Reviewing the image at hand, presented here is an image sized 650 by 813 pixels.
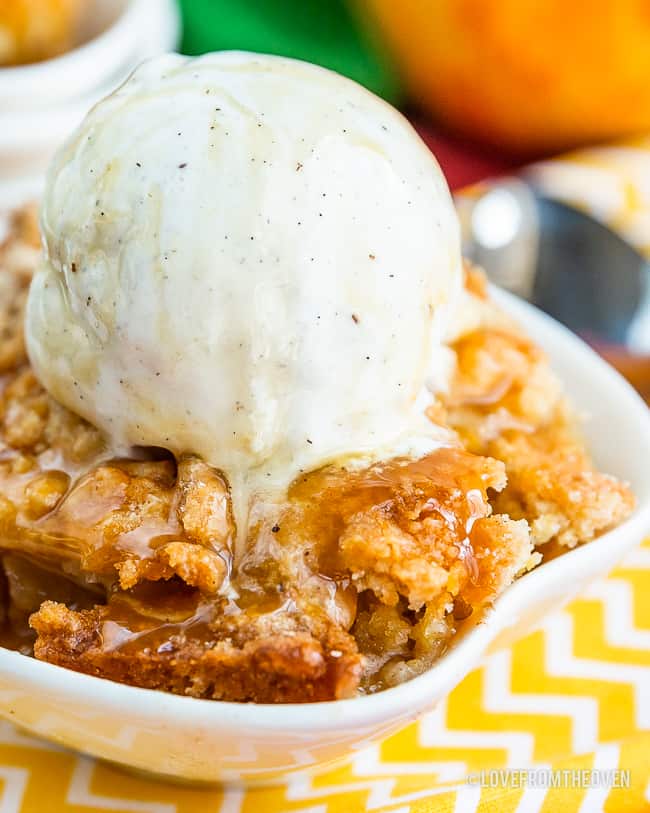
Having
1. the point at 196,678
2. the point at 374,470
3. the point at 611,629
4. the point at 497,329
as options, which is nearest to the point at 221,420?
the point at 374,470

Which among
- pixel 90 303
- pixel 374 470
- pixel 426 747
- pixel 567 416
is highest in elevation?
pixel 90 303

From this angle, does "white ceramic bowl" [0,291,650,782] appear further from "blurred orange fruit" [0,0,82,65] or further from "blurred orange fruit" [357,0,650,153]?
"blurred orange fruit" [0,0,82,65]

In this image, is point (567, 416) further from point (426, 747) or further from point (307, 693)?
point (307, 693)

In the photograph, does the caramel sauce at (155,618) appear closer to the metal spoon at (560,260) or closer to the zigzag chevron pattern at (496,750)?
the zigzag chevron pattern at (496,750)

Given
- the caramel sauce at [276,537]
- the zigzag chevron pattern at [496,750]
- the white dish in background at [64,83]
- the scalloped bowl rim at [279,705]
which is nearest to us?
the scalloped bowl rim at [279,705]

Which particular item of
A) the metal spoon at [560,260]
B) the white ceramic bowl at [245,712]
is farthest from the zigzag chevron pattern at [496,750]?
the metal spoon at [560,260]

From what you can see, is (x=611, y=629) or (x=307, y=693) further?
(x=611, y=629)
